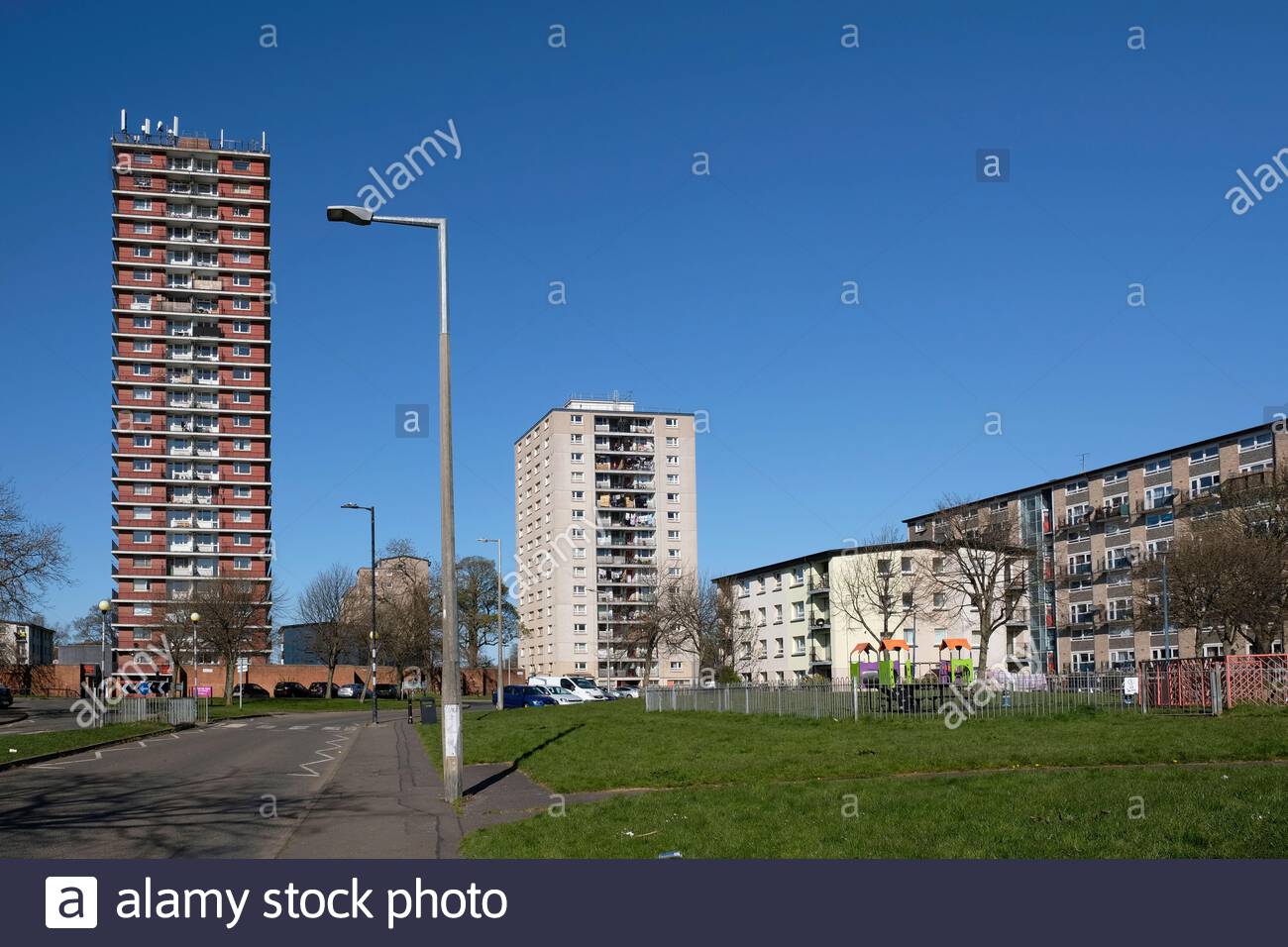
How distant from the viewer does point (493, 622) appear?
103 meters

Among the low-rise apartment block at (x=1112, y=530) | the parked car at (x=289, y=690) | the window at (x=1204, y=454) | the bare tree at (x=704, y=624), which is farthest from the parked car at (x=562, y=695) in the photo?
the window at (x=1204, y=454)

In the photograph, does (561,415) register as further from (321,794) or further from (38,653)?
(321,794)

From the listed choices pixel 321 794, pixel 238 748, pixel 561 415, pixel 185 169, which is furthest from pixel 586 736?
pixel 561 415

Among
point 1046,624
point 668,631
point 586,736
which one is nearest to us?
point 586,736

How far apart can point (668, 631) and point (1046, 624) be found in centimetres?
3228

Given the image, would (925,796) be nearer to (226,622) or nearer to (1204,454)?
(226,622)

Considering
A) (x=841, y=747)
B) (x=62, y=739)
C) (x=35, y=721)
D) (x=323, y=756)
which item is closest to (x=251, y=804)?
(x=841, y=747)

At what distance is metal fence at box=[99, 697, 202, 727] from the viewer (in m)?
43.3

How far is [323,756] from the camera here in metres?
27.6

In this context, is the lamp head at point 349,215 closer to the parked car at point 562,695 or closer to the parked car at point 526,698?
the parked car at point 526,698

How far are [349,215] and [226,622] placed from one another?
187 feet

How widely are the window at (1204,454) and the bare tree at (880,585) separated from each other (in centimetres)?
2024

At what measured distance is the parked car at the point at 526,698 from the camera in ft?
206
